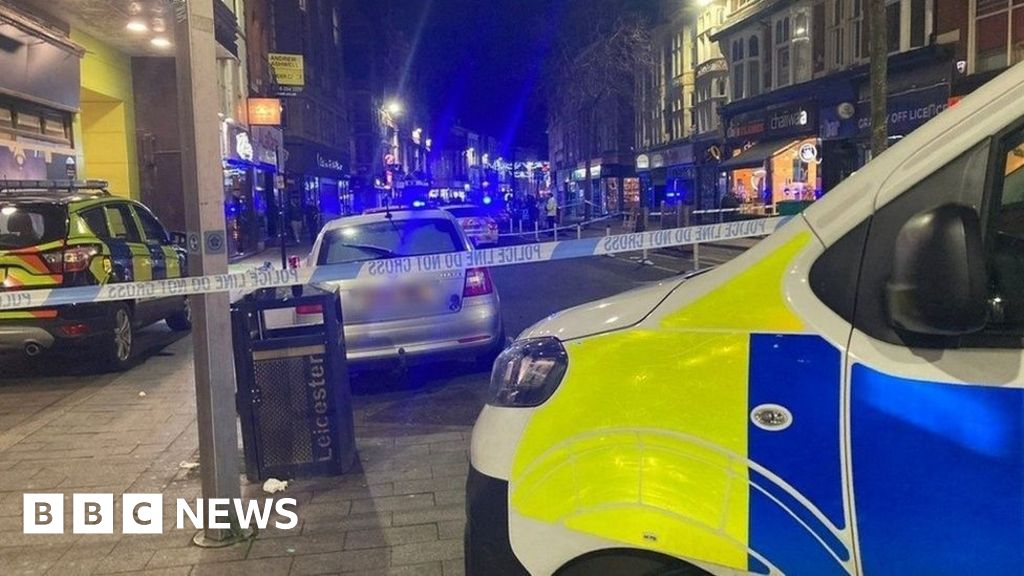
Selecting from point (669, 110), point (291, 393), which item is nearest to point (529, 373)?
point (291, 393)

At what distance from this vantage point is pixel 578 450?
2408 mm

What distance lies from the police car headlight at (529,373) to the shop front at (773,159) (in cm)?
2217

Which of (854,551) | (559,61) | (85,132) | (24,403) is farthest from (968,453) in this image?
(559,61)

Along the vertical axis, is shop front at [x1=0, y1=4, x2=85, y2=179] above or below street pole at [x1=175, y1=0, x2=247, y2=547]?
above

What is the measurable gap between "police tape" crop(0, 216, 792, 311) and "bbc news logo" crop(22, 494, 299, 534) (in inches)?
45.3

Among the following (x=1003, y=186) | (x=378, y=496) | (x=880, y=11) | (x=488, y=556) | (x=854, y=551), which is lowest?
(x=378, y=496)

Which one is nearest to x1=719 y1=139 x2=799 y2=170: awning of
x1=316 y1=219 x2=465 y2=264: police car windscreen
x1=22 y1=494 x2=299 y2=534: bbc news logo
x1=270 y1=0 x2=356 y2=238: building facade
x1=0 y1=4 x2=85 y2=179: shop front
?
x1=270 y1=0 x2=356 y2=238: building facade

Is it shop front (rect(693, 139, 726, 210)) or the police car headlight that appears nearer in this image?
the police car headlight

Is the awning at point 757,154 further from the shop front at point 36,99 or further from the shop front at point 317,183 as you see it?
the shop front at point 36,99

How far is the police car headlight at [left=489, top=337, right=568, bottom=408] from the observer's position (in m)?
2.55

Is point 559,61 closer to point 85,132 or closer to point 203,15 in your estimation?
point 85,132

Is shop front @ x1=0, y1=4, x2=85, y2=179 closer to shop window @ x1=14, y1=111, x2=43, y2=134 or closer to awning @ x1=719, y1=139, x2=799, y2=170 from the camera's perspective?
shop window @ x1=14, y1=111, x2=43, y2=134

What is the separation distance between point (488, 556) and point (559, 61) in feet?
153

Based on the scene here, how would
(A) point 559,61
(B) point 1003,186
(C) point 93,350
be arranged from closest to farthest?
(B) point 1003,186, (C) point 93,350, (A) point 559,61
